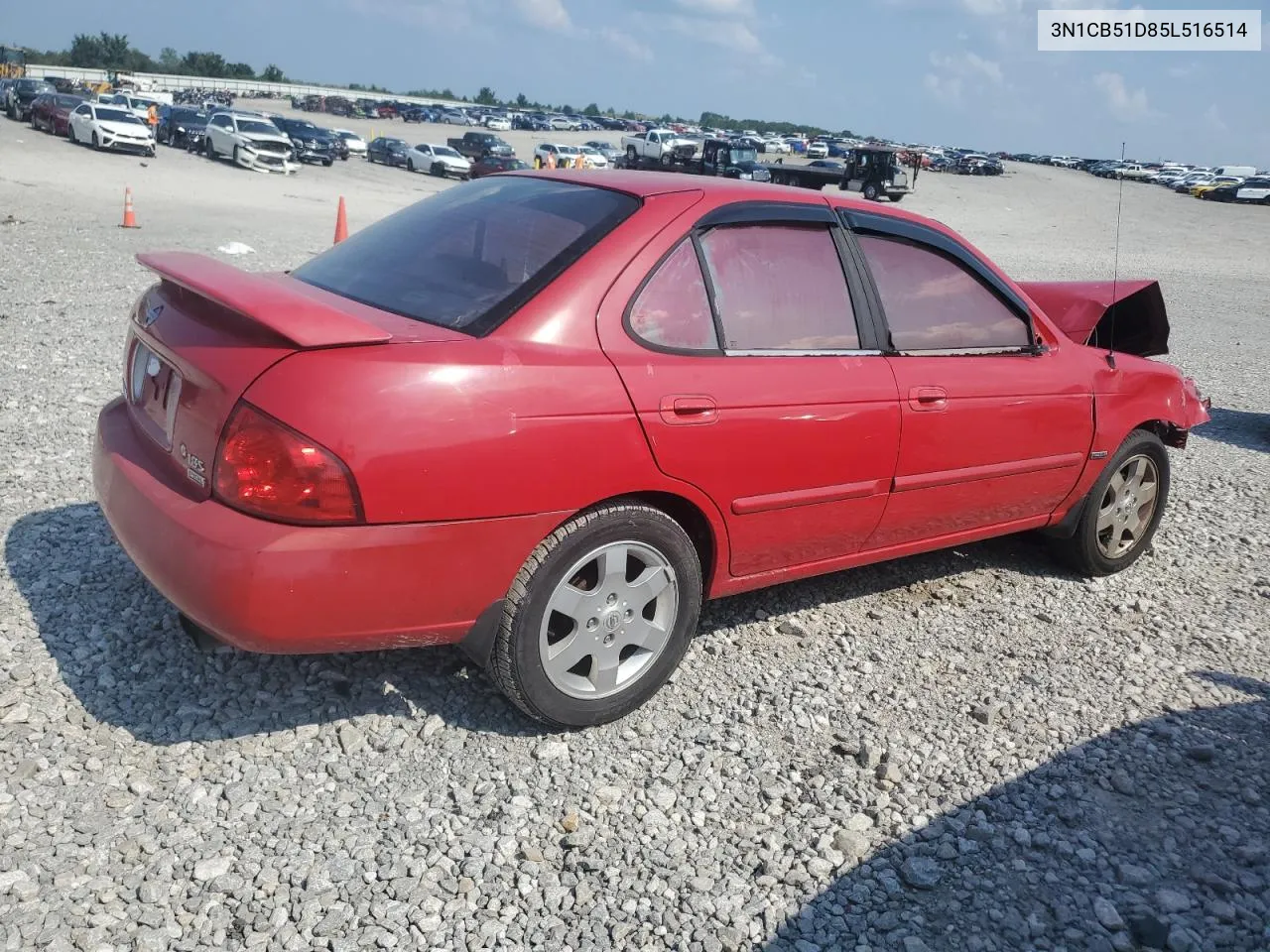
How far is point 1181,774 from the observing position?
3480 mm

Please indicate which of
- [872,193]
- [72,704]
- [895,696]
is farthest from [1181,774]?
[872,193]

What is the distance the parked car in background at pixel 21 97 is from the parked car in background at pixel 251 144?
11.9m

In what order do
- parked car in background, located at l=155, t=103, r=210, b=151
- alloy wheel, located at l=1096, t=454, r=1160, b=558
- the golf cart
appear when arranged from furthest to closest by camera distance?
the golf cart
parked car in background, located at l=155, t=103, r=210, b=151
alloy wheel, located at l=1096, t=454, r=1160, b=558

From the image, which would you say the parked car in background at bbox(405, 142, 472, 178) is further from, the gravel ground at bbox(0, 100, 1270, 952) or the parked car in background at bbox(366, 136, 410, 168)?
the gravel ground at bbox(0, 100, 1270, 952)

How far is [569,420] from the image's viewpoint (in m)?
3.02

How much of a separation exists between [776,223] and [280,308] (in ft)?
5.69

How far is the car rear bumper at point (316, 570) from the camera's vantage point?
8.95ft

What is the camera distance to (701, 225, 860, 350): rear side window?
3521 mm

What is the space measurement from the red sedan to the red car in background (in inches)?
1537

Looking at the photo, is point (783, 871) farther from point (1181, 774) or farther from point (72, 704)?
point (72, 704)

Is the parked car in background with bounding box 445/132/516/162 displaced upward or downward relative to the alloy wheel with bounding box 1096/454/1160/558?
upward

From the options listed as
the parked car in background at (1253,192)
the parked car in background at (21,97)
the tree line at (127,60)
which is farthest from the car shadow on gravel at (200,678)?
the tree line at (127,60)

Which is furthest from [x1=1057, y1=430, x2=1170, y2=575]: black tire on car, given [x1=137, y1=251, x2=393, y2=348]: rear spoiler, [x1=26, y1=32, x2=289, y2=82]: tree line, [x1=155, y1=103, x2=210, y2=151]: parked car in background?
[x1=26, y1=32, x2=289, y2=82]: tree line

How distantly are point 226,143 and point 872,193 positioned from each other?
2399 cm
